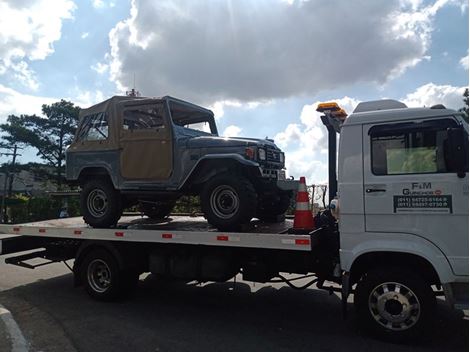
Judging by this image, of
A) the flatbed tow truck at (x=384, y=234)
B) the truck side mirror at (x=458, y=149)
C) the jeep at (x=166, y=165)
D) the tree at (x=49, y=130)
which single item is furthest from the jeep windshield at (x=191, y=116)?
the tree at (x=49, y=130)

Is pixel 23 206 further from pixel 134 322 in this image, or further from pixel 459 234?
pixel 459 234

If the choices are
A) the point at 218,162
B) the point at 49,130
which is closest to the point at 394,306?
the point at 218,162

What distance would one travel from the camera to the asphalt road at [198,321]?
4957 millimetres

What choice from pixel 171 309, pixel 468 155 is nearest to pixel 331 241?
pixel 468 155

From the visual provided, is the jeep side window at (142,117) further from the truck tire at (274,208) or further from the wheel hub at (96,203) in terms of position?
the truck tire at (274,208)

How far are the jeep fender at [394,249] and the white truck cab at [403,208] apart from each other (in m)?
0.01

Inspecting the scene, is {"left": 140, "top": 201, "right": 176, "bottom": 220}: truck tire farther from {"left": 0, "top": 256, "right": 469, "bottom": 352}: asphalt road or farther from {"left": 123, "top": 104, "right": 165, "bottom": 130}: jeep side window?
{"left": 123, "top": 104, "right": 165, "bottom": 130}: jeep side window

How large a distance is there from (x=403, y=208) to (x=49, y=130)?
40580 millimetres

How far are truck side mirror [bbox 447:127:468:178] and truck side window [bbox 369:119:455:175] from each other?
0.07 meters

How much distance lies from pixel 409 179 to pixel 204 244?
2777mm

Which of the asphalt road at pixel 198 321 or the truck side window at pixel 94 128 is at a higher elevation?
the truck side window at pixel 94 128

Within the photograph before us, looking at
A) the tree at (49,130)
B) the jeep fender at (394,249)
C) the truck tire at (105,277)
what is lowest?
the truck tire at (105,277)

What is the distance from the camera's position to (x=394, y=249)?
490cm

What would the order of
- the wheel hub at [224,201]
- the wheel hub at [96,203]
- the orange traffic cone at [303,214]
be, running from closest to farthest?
the orange traffic cone at [303,214]
the wheel hub at [224,201]
the wheel hub at [96,203]
